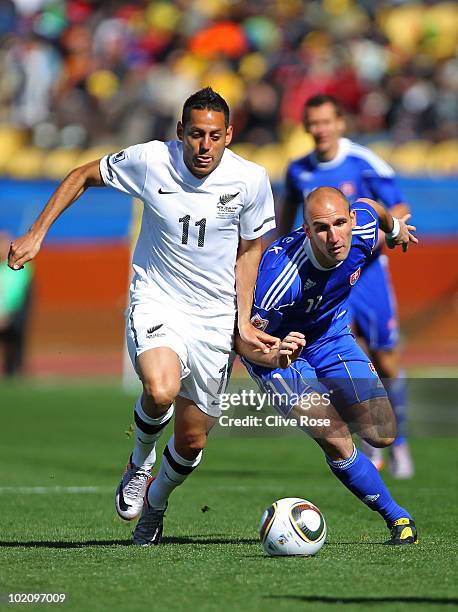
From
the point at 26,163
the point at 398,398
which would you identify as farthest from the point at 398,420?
the point at 26,163

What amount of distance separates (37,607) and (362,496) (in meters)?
2.44

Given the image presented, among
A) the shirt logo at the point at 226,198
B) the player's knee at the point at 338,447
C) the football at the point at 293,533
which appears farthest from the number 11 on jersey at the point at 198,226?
the football at the point at 293,533

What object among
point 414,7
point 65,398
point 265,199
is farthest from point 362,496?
point 414,7

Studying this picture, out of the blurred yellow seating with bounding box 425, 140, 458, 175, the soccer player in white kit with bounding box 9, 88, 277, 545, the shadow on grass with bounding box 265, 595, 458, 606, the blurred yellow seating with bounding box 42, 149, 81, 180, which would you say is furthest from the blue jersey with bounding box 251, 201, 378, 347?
the blurred yellow seating with bounding box 42, 149, 81, 180

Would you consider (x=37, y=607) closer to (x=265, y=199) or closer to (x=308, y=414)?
(x=308, y=414)

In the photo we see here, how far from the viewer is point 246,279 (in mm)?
6965

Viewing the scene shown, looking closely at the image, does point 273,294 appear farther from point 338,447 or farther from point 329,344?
point 338,447

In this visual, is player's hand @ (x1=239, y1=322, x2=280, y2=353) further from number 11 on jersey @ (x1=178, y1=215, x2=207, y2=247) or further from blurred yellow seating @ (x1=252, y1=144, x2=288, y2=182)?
blurred yellow seating @ (x1=252, y1=144, x2=288, y2=182)

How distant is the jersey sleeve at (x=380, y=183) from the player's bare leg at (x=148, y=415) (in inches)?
144

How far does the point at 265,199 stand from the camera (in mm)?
7066

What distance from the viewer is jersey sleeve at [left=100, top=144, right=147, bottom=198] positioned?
6961 mm

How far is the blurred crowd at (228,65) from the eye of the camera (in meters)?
20.8

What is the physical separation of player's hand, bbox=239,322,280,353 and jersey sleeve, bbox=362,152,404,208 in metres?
3.39

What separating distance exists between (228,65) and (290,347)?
1652 cm
